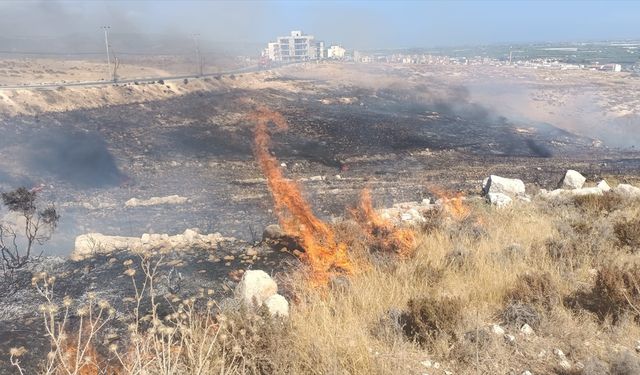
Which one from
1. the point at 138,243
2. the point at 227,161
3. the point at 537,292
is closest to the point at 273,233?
the point at 138,243

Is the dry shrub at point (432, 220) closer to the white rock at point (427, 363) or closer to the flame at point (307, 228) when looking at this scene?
the flame at point (307, 228)

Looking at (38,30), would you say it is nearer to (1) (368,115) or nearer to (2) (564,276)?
(1) (368,115)

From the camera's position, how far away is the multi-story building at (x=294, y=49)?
250ft

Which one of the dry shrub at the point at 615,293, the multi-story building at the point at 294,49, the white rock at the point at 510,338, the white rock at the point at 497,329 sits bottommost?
the white rock at the point at 510,338

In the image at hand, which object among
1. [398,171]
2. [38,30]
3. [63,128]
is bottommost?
[398,171]

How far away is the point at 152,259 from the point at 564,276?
5085 mm

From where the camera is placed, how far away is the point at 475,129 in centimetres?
2353

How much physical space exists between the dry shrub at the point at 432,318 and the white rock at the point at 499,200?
4.69 m

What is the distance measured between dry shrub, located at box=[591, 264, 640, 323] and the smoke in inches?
428

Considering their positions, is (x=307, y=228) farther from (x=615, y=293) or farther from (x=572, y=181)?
(x=572, y=181)

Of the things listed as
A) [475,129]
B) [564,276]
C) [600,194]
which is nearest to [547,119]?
[475,129]

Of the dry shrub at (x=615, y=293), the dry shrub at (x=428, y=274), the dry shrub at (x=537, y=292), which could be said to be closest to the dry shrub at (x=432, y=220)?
the dry shrub at (x=428, y=274)

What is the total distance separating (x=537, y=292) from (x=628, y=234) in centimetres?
234

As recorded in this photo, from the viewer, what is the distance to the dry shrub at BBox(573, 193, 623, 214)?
284 inches
